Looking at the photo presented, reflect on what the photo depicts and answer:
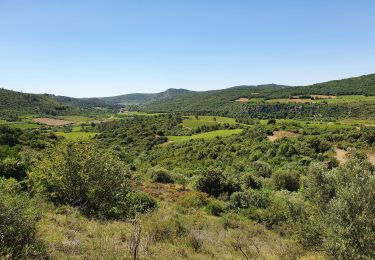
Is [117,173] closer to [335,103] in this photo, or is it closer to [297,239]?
[297,239]

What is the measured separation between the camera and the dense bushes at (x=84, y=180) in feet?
42.6

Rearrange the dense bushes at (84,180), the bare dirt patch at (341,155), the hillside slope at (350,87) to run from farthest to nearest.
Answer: the hillside slope at (350,87)
the bare dirt patch at (341,155)
the dense bushes at (84,180)

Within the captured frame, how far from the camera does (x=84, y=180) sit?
42.5 ft

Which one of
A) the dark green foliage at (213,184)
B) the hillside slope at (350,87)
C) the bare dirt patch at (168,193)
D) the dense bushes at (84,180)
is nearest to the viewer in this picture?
the dense bushes at (84,180)

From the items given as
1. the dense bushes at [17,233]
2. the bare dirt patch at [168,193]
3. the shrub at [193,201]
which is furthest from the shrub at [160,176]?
the dense bushes at [17,233]

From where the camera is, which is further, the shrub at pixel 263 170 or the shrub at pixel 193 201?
the shrub at pixel 263 170

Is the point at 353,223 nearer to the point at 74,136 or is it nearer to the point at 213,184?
the point at 213,184

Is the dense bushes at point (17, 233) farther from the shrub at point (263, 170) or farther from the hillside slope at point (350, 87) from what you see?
the hillside slope at point (350, 87)

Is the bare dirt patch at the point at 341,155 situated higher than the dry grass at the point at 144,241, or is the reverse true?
the dry grass at the point at 144,241

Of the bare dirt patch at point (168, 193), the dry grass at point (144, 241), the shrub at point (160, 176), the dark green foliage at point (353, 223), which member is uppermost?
the dark green foliage at point (353, 223)

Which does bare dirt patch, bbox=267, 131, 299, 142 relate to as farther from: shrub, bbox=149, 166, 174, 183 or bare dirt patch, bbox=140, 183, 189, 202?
bare dirt patch, bbox=140, 183, 189, 202

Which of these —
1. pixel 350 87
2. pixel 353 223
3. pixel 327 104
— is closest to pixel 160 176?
pixel 353 223

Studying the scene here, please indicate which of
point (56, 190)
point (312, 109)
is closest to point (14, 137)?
point (56, 190)

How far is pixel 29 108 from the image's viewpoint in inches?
7303
